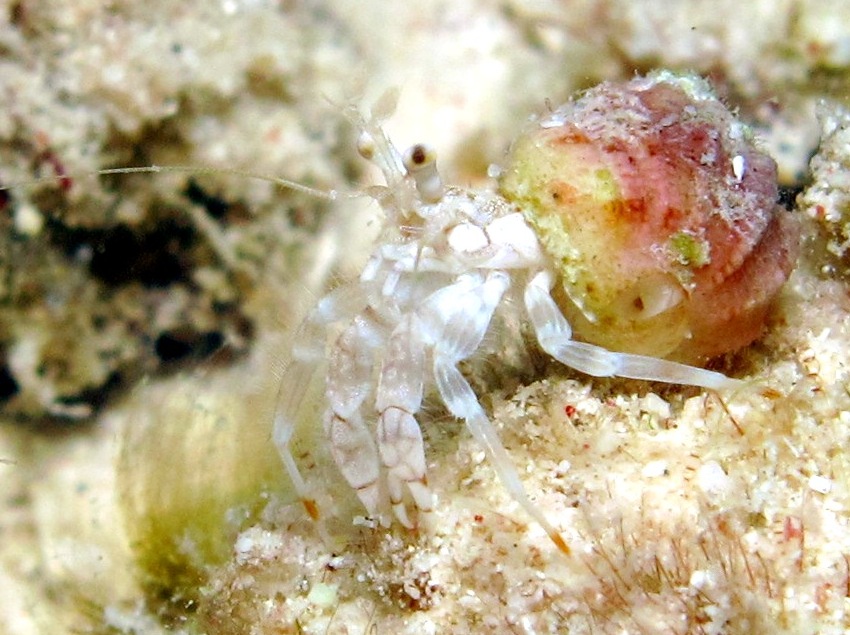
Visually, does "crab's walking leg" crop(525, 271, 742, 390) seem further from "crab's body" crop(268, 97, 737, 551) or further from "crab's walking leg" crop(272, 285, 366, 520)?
"crab's walking leg" crop(272, 285, 366, 520)

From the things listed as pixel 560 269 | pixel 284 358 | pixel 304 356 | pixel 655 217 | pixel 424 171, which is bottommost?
pixel 284 358

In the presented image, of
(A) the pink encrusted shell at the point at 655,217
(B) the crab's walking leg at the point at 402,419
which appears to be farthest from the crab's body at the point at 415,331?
(A) the pink encrusted shell at the point at 655,217

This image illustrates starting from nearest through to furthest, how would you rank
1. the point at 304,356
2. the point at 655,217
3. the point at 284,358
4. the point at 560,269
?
the point at 655,217 < the point at 560,269 < the point at 304,356 < the point at 284,358

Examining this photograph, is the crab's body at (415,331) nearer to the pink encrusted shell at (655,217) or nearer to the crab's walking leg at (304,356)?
the crab's walking leg at (304,356)

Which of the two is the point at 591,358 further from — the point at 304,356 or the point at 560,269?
the point at 304,356

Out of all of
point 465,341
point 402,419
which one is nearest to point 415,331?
point 465,341

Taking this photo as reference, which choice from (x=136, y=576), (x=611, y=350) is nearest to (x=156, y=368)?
(x=136, y=576)
